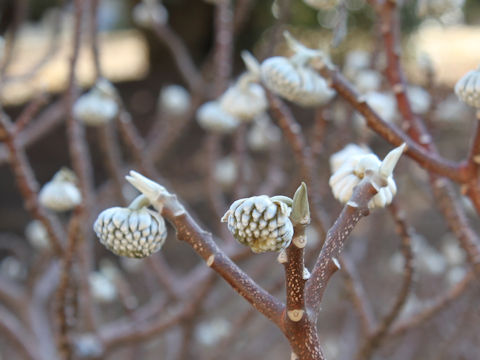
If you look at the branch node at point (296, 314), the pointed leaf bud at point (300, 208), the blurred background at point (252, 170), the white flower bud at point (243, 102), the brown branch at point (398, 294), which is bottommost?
the blurred background at point (252, 170)

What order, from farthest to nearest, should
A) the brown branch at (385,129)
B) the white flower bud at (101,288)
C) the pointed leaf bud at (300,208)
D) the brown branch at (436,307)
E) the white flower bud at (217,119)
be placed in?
1. the white flower bud at (101,288)
2. the white flower bud at (217,119)
3. the brown branch at (436,307)
4. the brown branch at (385,129)
5. the pointed leaf bud at (300,208)

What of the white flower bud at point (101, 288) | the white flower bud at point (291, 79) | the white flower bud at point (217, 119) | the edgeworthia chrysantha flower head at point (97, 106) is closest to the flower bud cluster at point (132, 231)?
the white flower bud at point (291, 79)

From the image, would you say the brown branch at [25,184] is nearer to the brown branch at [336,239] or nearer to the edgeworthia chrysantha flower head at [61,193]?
the edgeworthia chrysantha flower head at [61,193]

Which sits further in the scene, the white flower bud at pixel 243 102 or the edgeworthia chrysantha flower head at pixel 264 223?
the white flower bud at pixel 243 102

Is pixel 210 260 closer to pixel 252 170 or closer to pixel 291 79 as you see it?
A: pixel 291 79

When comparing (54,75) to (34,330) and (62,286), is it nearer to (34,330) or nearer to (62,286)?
(34,330)

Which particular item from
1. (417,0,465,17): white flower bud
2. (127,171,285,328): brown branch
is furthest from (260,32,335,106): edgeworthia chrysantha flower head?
(417,0,465,17): white flower bud

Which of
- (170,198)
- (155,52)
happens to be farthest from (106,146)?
(155,52)

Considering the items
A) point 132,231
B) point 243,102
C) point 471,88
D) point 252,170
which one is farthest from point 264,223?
point 252,170
